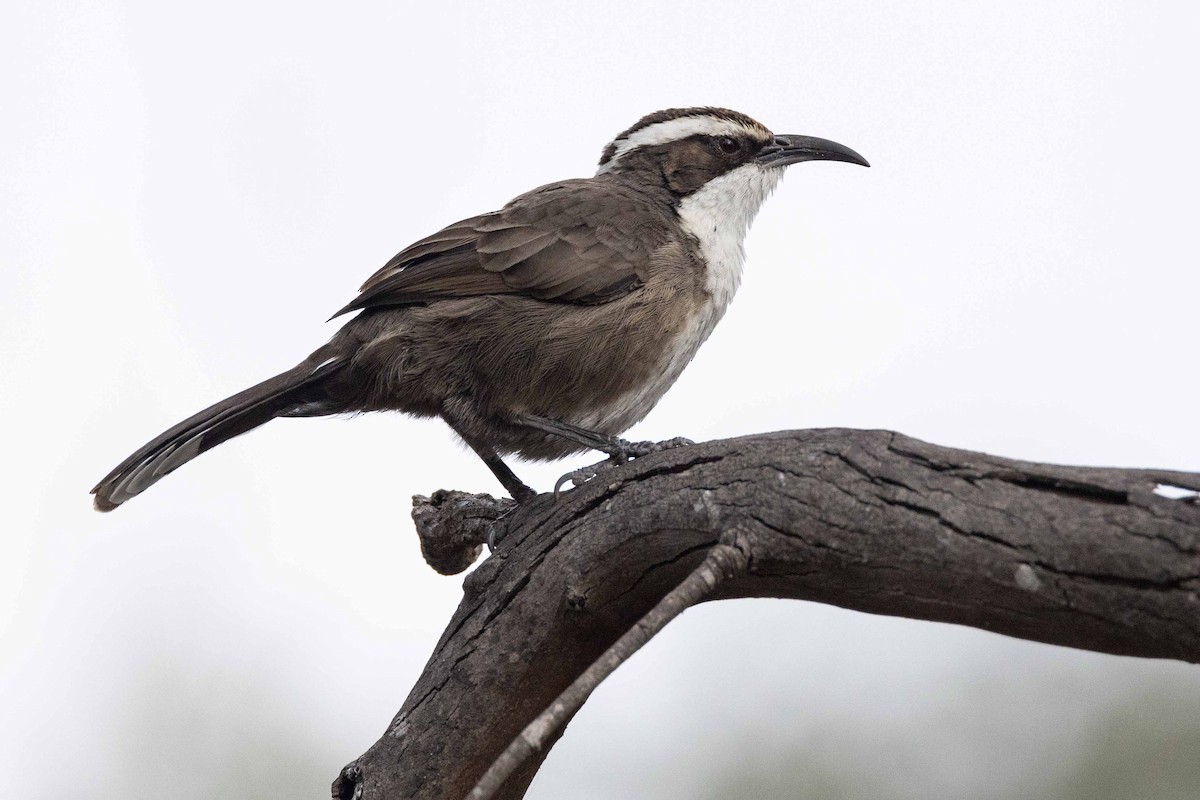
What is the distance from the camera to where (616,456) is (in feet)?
14.8

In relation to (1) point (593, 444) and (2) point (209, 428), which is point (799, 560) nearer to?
(1) point (593, 444)

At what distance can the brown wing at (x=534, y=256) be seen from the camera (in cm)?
493

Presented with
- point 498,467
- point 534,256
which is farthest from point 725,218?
point 498,467

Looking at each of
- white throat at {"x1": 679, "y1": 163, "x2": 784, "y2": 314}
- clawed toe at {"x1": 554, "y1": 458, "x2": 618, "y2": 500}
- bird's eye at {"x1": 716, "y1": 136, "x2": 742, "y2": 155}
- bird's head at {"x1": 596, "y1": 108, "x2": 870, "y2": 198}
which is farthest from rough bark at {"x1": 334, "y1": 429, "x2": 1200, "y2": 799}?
bird's eye at {"x1": 716, "y1": 136, "x2": 742, "y2": 155}

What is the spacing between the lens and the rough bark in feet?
9.09

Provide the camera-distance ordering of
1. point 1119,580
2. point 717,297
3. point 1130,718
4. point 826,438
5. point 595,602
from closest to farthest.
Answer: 1. point 1119,580
2. point 826,438
3. point 595,602
4. point 717,297
5. point 1130,718

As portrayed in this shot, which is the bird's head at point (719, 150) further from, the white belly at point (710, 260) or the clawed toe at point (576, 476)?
the clawed toe at point (576, 476)

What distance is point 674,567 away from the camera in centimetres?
354

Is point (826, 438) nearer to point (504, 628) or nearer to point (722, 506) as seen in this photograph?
point (722, 506)

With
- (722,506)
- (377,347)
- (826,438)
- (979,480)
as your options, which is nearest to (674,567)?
(722,506)

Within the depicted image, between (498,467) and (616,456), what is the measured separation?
75 cm

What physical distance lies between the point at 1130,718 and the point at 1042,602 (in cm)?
544

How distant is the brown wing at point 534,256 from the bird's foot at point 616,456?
0.72 metres

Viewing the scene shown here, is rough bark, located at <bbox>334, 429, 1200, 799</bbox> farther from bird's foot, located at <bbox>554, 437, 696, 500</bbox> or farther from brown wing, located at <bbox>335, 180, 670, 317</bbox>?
brown wing, located at <bbox>335, 180, 670, 317</bbox>
